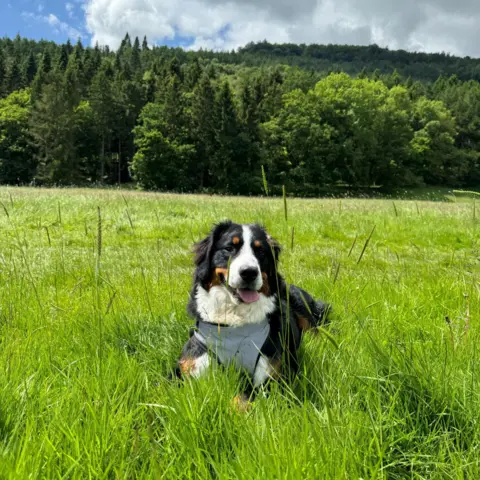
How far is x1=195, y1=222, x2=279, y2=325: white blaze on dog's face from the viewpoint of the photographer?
2.89m

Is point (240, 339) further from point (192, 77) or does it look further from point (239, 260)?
point (192, 77)

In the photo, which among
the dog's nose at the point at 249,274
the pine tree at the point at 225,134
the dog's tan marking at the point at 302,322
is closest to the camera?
the dog's nose at the point at 249,274

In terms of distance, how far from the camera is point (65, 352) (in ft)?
8.36

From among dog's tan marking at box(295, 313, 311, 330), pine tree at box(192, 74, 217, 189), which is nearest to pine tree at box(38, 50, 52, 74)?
pine tree at box(192, 74, 217, 189)

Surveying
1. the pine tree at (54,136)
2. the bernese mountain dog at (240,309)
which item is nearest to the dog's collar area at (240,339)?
the bernese mountain dog at (240,309)

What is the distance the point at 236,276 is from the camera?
9.37 feet

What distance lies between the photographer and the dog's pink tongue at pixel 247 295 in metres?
2.91

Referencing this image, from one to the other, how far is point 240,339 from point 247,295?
316mm

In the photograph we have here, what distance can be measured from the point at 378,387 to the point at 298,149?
2128 inches

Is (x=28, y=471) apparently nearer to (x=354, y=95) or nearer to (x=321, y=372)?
(x=321, y=372)

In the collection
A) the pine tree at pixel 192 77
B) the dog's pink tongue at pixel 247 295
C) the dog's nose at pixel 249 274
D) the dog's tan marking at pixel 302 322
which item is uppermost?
the pine tree at pixel 192 77

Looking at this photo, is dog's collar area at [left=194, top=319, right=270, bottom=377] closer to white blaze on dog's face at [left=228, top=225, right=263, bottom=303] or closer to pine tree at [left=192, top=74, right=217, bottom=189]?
white blaze on dog's face at [left=228, top=225, right=263, bottom=303]

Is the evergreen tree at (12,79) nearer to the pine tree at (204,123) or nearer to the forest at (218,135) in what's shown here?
the forest at (218,135)

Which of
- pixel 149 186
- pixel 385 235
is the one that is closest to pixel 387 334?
pixel 385 235
